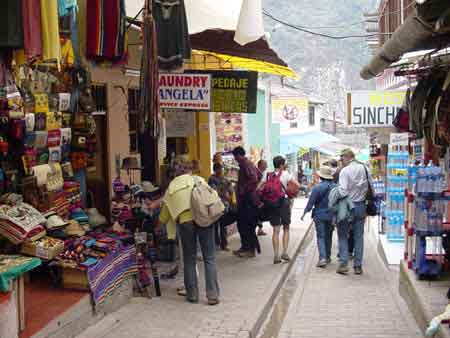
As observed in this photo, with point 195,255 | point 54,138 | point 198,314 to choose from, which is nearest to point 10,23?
point 54,138

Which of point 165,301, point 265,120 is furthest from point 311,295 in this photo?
point 265,120

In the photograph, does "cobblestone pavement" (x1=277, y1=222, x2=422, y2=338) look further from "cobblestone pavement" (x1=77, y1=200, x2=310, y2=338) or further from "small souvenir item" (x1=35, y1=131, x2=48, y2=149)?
"small souvenir item" (x1=35, y1=131, x2=48, y2=149)

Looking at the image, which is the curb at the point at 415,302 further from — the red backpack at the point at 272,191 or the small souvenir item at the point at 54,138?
the small souvenir item at the point at 54,138

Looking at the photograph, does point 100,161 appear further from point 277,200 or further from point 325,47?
point 325,47

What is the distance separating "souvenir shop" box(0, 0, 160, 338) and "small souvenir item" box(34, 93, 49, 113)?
0.02 meters

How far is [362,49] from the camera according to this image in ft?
310

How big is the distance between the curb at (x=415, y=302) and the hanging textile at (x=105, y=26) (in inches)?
181

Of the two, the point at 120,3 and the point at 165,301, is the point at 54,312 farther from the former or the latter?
the point at 120,3

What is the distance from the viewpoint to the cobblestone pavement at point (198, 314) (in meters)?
6.93

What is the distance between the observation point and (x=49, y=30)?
592cm

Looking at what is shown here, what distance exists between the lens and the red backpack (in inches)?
437

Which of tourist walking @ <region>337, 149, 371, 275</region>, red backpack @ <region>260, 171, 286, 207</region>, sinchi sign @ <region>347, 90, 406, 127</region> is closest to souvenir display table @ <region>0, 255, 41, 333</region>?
red backpack @ <region>260, 171, 286, 207</region>

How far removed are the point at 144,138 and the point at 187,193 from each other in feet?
14.2

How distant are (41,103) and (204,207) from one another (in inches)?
85.9
